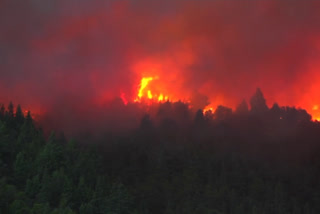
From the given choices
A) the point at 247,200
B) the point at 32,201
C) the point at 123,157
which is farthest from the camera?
the point at 123,157

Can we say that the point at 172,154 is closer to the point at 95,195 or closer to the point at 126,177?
the point at 126,177

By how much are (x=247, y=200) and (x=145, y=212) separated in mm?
34958

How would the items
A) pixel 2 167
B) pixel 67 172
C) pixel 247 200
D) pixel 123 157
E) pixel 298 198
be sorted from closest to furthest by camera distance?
pixel 2 167
pixel 67 172
pixel 247 200
pixel 298 198
pixel 123 157

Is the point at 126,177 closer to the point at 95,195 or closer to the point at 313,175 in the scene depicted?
the point at 95,195

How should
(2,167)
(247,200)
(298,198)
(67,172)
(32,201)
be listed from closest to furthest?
(32,201)
(2,167)
(67,172)
(247,200)
(298,198)

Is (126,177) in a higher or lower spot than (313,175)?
lower

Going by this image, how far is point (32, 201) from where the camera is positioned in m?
107

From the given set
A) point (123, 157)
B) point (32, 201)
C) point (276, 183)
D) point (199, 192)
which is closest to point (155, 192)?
point (199, 192)

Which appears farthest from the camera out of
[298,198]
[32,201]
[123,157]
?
[123,157]

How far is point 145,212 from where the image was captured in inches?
5492

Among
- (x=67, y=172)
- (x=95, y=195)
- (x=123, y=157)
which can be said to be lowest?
(x=95, y=195)

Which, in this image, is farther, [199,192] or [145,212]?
[199,192]

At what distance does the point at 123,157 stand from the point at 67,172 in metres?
48.4

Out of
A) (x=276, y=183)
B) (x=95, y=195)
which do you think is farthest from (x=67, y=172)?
(x=276, y=183)
